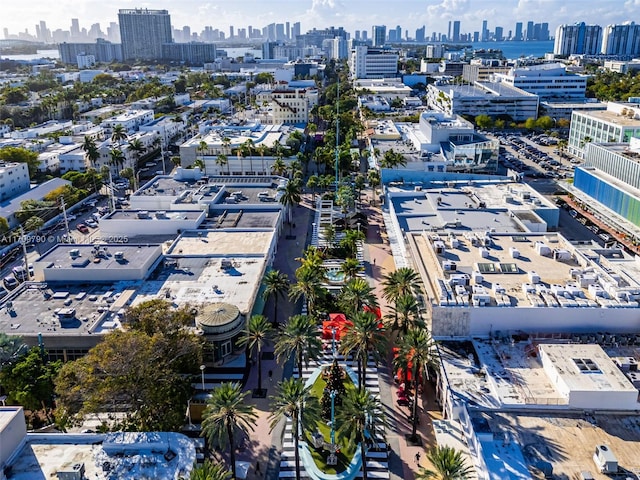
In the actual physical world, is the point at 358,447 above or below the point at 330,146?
below

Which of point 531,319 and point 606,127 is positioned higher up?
point 606,127

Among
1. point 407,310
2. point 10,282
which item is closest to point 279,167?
point 10,282

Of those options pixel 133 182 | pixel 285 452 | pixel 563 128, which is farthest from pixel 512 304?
pixel 563 128

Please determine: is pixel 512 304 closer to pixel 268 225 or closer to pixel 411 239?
pixel 411 239

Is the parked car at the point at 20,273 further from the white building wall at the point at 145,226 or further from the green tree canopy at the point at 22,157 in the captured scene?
the green tree canopy at the point at 22,157

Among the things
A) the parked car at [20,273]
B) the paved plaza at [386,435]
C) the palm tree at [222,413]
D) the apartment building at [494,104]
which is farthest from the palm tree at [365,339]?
the apartment building at [494,104]

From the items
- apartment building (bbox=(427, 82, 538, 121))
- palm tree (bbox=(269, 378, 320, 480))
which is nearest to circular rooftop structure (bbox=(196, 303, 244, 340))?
palm tree (bbox=(269, 378, 320, 480))

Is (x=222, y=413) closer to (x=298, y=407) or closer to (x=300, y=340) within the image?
(x=298, y=407)

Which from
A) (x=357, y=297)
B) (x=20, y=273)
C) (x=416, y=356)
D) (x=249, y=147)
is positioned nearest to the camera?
(x=416, y=356)

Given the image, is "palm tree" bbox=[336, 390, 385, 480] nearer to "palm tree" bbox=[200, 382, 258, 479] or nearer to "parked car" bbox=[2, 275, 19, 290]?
"palm tree" bbox=[200, 382, 258, 479]
